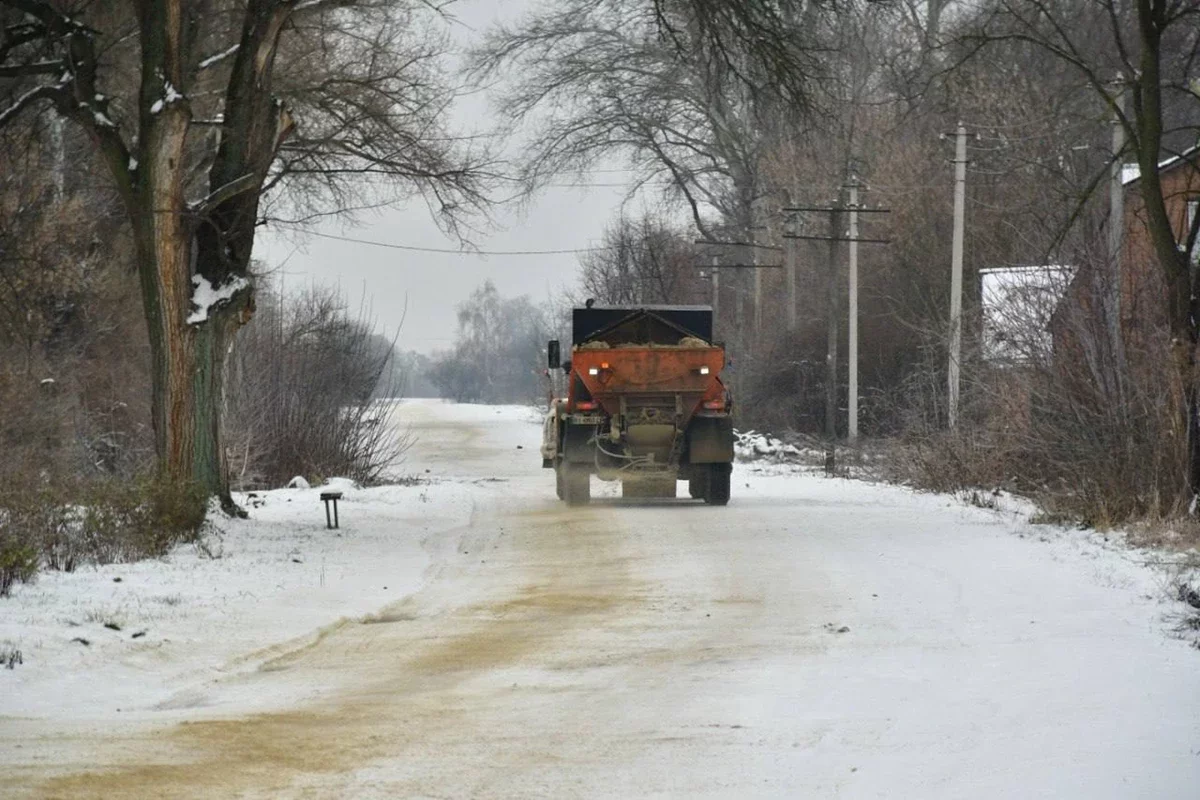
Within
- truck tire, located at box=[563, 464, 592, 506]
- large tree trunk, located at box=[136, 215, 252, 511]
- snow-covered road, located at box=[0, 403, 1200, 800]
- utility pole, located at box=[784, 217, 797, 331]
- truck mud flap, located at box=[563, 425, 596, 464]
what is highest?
utility pole, located at box=[784, 217, 797, 331]

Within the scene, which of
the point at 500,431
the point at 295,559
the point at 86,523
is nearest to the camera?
the point at 86,523

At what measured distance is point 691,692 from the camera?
9195 mm

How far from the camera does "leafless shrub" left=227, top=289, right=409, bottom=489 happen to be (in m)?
30.6

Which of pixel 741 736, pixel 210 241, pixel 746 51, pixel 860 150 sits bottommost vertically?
pixel 741 736

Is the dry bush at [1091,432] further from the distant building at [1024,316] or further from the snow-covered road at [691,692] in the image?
the snow-covered road at [691,692]

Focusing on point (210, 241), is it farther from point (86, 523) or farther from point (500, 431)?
point (500, 431)

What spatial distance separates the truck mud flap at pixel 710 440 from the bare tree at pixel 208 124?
485cm

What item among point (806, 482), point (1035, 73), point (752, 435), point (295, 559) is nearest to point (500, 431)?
point (752, 435)

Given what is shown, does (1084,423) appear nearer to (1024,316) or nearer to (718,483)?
(1024,316)

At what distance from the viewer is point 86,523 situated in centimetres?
1450

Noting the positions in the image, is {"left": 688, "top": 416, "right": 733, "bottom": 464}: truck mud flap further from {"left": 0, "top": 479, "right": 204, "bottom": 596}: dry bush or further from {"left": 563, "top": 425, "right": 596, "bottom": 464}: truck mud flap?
{"left": 0, "top": 479, "right": 204, "bottom": 596}: dry bush

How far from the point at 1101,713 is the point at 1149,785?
4.97 feet

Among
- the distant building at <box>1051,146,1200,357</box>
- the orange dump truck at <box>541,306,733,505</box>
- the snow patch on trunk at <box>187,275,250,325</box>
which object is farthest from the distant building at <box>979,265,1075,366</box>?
the snow patch on trunk at <box>187,275,250,325</box>

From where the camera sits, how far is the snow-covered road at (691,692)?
7.12m
